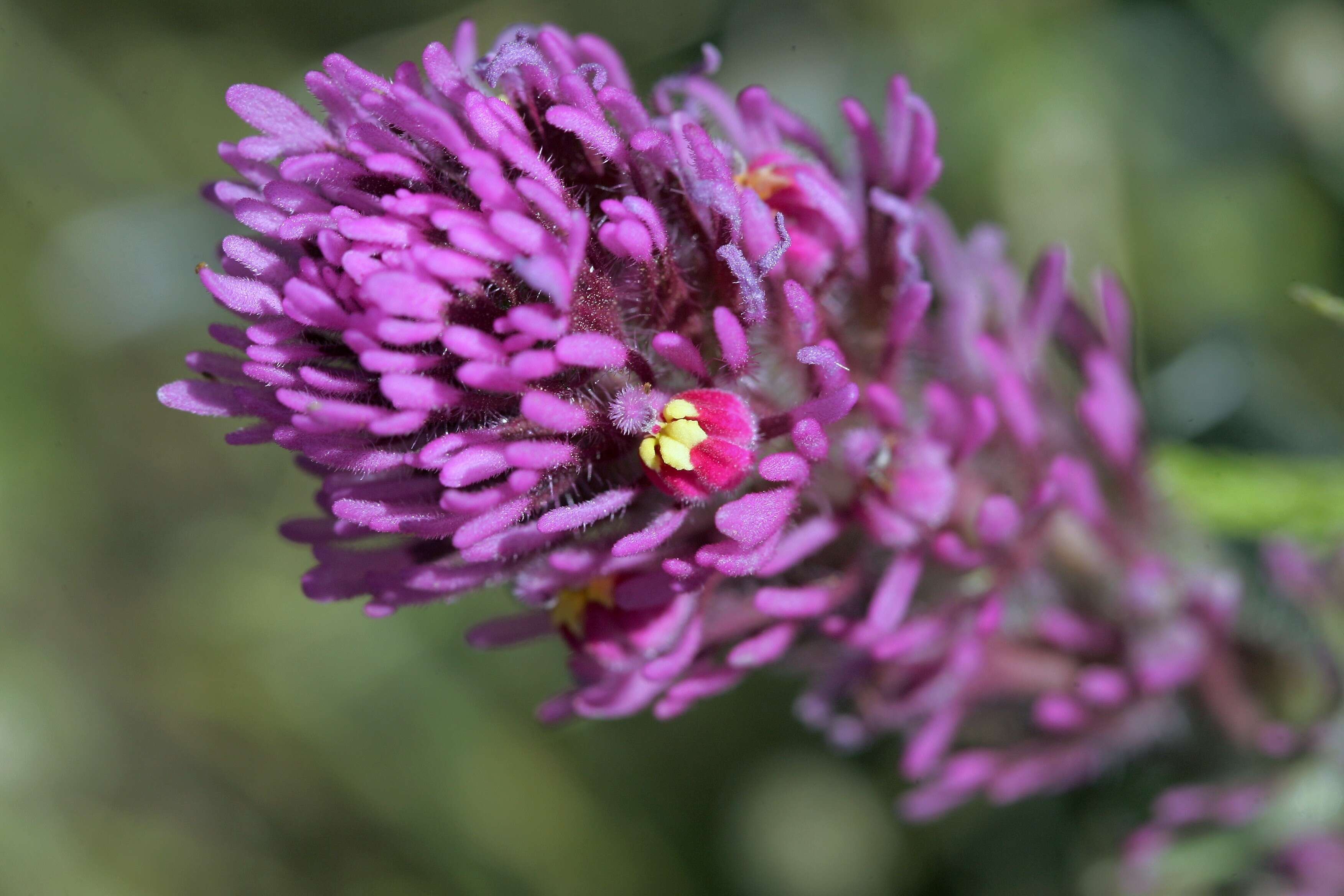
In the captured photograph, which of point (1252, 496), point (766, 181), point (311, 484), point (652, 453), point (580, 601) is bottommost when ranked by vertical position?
point (311, 484)

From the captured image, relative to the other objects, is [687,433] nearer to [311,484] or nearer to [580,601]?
[580,601]

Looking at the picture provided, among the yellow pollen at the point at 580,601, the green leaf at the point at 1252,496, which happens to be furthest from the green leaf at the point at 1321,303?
the yellow pollen at the point at 580,601

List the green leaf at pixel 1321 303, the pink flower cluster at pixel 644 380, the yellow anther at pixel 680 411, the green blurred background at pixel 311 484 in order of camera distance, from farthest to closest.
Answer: the green blurred background at pixel 311 484
the green leaf at pixel 1321 303
the yellow anther at pixel 680 411
the pink flower cluster at pixel 644 380

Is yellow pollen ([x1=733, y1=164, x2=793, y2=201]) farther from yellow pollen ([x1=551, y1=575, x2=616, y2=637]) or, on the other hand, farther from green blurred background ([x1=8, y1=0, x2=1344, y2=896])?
green blurred background ([x1=8, y1=0, x2=1344, y2=896])

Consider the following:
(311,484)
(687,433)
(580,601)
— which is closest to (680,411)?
(687,433)

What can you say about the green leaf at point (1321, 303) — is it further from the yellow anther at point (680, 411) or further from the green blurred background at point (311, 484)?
the green blurred background at point (311, 484)

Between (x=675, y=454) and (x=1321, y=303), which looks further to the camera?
(x=1321, y=303)

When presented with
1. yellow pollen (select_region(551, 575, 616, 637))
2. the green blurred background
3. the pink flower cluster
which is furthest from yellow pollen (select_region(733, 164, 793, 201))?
the green blurred background
